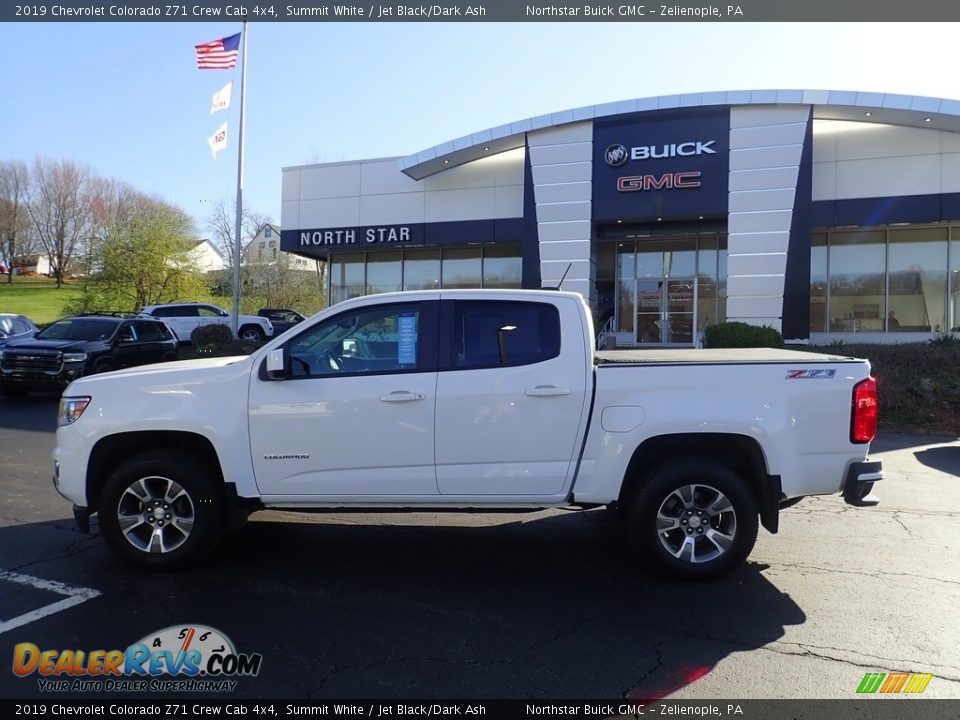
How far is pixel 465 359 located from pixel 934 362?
43.5 ft

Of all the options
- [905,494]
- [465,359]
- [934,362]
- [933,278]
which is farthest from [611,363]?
[933,278]

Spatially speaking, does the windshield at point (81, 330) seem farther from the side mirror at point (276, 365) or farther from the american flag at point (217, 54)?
the side mirror at point (276, 365)

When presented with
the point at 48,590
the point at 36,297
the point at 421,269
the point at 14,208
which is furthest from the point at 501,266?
the point at 14,208

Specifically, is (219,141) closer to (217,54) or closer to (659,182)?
(217,54)

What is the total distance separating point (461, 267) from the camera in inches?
936

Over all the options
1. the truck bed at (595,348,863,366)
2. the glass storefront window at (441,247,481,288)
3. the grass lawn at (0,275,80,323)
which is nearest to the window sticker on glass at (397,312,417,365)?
the truck bed at (595,348,863,366)

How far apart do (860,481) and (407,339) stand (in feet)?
10.3

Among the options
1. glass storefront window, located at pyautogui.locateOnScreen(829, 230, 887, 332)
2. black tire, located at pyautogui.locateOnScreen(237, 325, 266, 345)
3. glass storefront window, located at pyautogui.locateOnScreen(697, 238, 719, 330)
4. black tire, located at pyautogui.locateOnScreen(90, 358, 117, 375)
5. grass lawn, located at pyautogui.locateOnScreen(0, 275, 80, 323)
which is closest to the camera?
black tire, located at pyautogui.locateOnScreen(90, 358, 117, 375)

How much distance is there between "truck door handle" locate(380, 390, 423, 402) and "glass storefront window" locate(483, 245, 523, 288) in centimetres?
1882

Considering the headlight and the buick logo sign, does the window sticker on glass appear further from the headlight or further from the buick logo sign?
the buick logo sign

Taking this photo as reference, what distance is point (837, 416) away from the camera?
4.36 meters

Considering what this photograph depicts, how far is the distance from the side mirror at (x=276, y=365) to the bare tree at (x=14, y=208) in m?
78.2

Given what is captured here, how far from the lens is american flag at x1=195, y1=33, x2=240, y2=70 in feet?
70.2

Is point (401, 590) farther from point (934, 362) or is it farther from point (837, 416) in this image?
point (934, 362)
